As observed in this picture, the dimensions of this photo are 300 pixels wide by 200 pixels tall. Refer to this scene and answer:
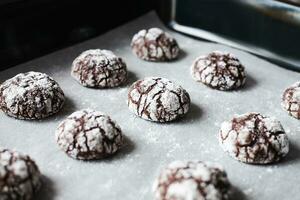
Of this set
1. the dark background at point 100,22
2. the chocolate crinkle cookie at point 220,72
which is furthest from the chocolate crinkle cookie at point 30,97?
the chocolate crinkle cookie at point 220,72

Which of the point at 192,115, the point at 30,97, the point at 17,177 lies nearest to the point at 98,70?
the point at 30,97

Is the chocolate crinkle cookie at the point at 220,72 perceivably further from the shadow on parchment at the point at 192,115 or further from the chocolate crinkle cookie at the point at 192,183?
the chocolate crinkle cookie at the point at 192,183

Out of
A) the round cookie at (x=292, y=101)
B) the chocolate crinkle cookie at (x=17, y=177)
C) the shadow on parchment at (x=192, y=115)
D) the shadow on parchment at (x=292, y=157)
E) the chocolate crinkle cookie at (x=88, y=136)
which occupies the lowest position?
the shadow on parchment at (x=192, y=115)

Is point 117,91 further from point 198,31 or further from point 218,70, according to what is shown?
point 198,31

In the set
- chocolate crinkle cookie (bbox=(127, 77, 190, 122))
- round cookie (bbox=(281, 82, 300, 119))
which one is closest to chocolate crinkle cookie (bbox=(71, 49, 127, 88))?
chocolate crinkle cookie (bbox=(127, 77, 190, 122))

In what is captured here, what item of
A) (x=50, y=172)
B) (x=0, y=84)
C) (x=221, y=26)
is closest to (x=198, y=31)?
(x=221, y=26)
